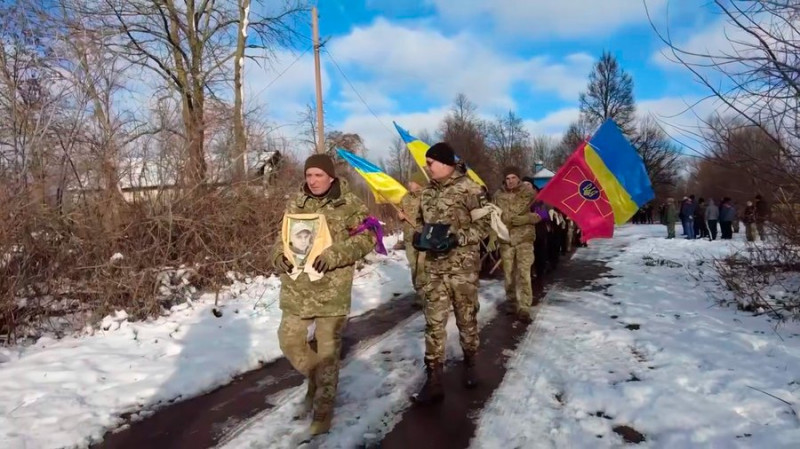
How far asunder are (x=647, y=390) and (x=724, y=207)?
17.5m

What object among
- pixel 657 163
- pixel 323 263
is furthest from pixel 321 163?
pixel 657 163

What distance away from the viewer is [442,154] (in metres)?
4.29

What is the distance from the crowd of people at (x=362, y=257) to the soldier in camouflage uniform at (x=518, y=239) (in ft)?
6.83

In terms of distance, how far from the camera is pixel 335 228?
3.64 m

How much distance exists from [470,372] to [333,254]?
1.89 metres

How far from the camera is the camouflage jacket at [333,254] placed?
356 centimetres

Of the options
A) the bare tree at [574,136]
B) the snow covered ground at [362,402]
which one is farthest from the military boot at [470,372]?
the bare tree at [574,136]

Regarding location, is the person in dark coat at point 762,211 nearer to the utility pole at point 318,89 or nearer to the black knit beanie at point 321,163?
the black knit beanie at point 321,163

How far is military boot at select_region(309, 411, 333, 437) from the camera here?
11.2 ft

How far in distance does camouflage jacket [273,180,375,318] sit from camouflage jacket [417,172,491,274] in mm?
795

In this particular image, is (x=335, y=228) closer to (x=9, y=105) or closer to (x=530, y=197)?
(x=530, y=197)

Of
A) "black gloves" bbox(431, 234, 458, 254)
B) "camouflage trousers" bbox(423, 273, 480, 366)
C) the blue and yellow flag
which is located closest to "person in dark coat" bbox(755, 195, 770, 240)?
the blue and yellow flag

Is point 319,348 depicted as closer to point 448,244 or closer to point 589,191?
point 448,244

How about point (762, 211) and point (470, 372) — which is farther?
point (762, 211)
